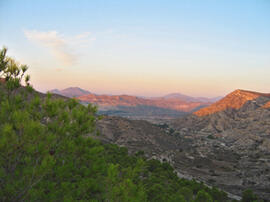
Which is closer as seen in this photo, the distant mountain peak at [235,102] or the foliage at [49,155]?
the foliage at [49,155]

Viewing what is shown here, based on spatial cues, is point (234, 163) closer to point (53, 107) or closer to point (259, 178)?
point (259, 178)

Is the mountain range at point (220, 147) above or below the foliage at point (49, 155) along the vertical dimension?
below

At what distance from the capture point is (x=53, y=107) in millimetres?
8172

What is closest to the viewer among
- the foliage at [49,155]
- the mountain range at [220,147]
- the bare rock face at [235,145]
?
the foliage at [49,155]

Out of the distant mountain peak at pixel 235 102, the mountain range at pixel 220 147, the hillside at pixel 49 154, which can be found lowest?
the mountain range at pixel 220 147

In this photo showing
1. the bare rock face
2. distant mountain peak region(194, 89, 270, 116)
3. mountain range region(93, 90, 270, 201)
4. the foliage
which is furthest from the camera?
distant mountain peak region(194, 89, 270, 116)

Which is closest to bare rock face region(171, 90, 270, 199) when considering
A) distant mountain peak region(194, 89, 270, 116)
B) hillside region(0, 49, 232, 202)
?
distant mountain peak region(194, 89, 270, 116)

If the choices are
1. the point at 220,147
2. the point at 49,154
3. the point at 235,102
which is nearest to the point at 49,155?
the point at 49,154

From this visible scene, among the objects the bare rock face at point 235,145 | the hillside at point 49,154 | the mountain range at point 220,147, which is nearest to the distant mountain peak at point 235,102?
the bare rock face at point 235,145

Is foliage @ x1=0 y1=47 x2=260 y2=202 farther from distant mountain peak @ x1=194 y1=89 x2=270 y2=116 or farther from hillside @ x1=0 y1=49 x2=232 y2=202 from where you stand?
distant mountain peak @ x1=194 y1=89 x2=270 y2=116

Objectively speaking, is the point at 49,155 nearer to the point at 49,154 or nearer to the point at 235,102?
the point at 49,154

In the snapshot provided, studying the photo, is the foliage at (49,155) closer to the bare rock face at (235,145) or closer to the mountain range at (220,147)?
the mountain range at (220,147)

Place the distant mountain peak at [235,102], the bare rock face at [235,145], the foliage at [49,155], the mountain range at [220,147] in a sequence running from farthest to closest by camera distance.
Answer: the distant mountain peak at [235,102], the mountain range at [220,147], the bare rock face at [235,145], the foliage at [49,155]

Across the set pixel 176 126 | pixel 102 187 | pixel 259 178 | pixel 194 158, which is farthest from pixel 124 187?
pixel 176 126
